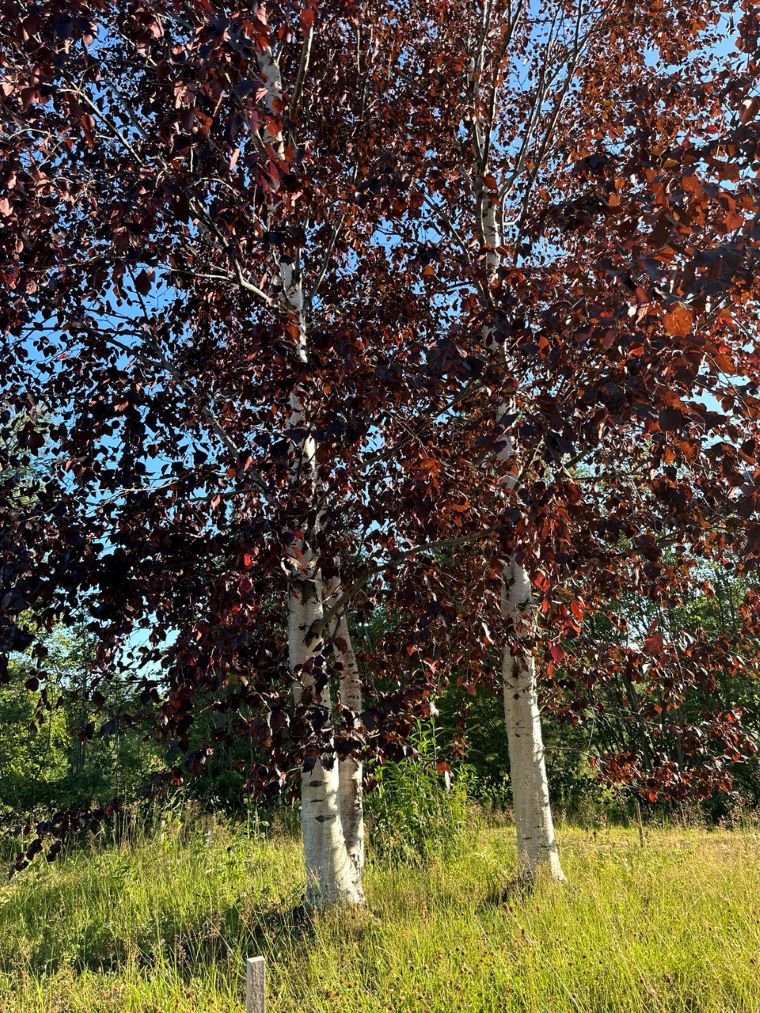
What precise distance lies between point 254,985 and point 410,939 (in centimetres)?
196

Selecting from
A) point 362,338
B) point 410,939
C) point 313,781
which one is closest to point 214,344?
point 362,338

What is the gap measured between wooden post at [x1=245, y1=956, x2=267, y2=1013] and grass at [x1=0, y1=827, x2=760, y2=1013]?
1.01 m

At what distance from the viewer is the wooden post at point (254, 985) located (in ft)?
8.63

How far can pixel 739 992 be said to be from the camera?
3449 mm

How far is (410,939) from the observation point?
4.29 meters

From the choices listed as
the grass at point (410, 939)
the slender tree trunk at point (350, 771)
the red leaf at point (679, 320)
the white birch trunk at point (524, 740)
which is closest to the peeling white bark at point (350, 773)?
the slender tree trunk at point (350, 771)

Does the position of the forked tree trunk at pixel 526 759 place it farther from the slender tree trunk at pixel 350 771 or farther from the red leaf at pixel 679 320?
the red leaf at pixel 679 320

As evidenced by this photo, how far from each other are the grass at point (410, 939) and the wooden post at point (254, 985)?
3.31 feet

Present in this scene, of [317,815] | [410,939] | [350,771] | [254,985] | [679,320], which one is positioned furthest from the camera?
[350,771]

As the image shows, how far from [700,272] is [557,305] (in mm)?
866

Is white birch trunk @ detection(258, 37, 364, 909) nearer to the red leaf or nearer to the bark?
the bark

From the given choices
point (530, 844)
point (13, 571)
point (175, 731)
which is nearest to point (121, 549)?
point (13, 571)

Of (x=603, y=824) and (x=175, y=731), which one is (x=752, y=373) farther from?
(x=603, y=824)

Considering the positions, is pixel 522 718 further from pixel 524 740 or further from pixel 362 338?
pixel 362 338
